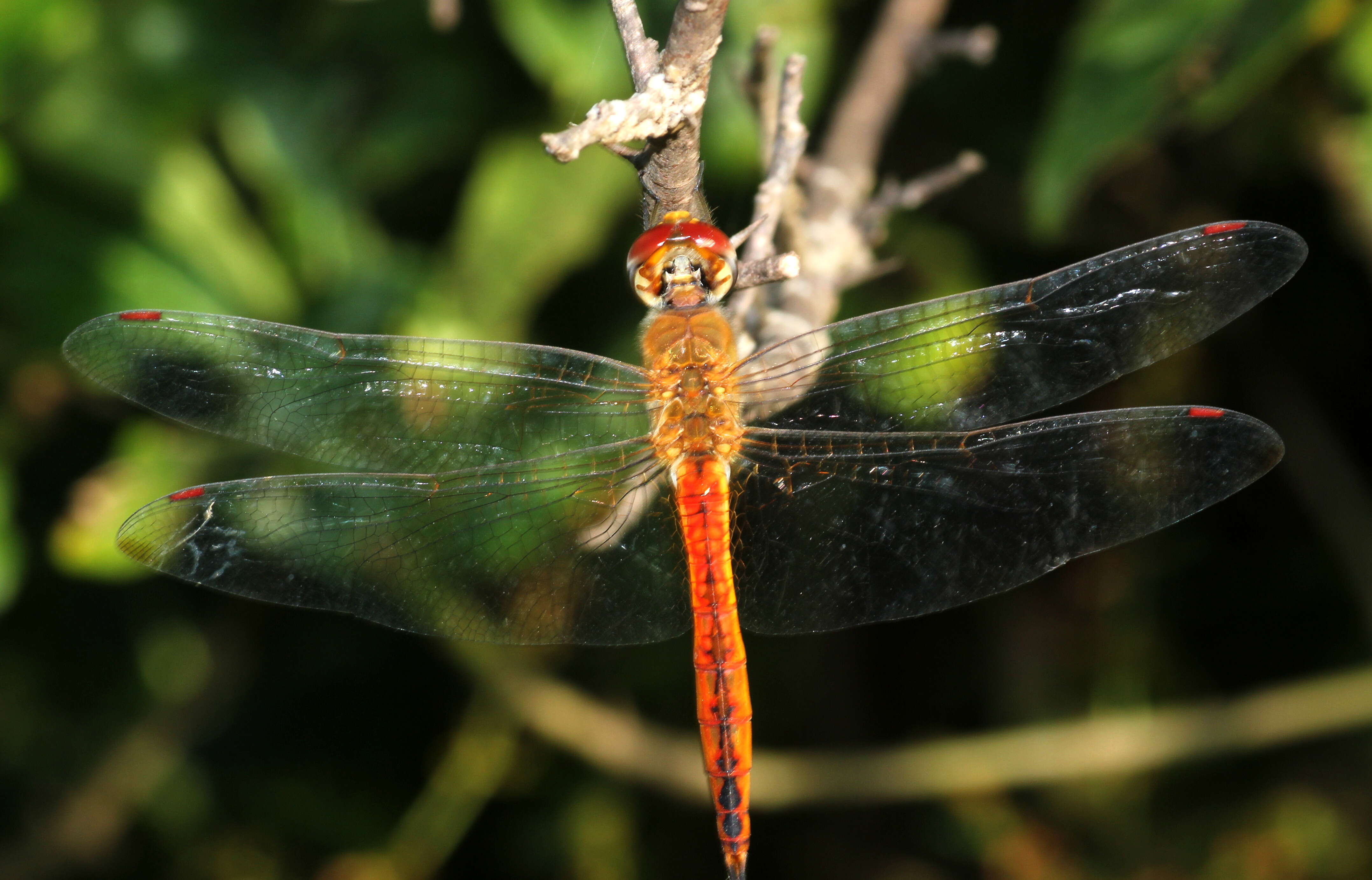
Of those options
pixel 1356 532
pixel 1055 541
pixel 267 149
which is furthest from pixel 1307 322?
pixel 267 149

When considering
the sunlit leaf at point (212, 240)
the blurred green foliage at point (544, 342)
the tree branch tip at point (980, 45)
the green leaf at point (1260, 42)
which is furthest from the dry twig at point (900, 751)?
the tree branch tip at point (980, 45)

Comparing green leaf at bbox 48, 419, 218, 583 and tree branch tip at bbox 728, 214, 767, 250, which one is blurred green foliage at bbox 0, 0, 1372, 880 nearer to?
green leaf at bbox 48, 419, 218, 583

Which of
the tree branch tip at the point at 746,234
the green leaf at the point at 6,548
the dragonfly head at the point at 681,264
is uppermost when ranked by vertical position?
the green leaf at the point at 6,548

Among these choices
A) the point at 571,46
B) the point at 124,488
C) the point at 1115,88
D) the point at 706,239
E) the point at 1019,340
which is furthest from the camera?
the point at 124,488

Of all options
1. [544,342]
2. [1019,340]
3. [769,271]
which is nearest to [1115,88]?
[1019,340]

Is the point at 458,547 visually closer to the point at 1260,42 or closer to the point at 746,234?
the point at 746,234

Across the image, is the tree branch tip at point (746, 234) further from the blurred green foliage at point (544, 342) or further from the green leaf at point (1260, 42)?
the green leaf at point (1260, 42)

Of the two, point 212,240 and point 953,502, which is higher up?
point 212,240

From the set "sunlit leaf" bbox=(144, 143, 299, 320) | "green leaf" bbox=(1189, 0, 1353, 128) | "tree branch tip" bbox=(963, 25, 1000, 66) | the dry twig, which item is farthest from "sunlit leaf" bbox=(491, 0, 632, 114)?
the dry twig
